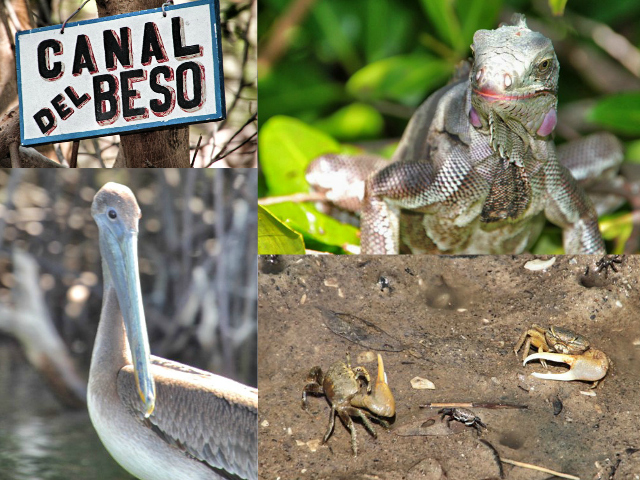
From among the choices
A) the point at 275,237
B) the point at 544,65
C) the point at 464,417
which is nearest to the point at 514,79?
the point at 544,65

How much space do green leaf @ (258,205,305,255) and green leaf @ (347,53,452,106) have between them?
1.61ft

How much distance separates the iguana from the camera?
860 millimetres

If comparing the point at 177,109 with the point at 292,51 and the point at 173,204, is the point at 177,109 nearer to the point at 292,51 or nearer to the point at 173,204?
the point at 173,204

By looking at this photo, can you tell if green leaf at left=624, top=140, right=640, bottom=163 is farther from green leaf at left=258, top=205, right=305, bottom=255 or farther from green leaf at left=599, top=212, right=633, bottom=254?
green leaf at left=258, top=205, right=305, bottom=255

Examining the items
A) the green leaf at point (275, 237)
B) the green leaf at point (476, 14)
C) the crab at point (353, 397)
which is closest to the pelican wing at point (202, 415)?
the crab at point (353, 397)

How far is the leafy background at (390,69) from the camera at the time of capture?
4.25ft

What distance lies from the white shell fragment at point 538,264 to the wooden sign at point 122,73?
0.60 metres

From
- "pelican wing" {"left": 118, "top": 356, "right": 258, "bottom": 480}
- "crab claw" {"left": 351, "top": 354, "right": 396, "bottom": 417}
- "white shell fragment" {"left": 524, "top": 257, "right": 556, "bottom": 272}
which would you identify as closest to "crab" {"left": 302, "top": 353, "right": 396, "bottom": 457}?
"crab claw" {"left": 351, "top": 354, "right": 396, "bottom": 417}

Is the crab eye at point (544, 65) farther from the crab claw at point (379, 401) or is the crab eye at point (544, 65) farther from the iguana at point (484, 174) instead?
the crab claw at point (379, 401)

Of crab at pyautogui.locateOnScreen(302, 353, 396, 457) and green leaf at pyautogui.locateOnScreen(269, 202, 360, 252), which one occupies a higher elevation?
green leaf at pyautogui.locateOnScreen(269, 202, 360, 252)

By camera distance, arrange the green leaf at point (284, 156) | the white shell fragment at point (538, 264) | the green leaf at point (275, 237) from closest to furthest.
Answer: the green leaf at point (275, 237) → the white shell fragment at point (538, 264) → the green leaf at point (284, 156)

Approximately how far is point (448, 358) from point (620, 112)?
0.63 meters

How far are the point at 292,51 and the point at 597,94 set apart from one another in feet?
2.44

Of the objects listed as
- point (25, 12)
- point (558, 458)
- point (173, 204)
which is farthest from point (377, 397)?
point (25, 12)
